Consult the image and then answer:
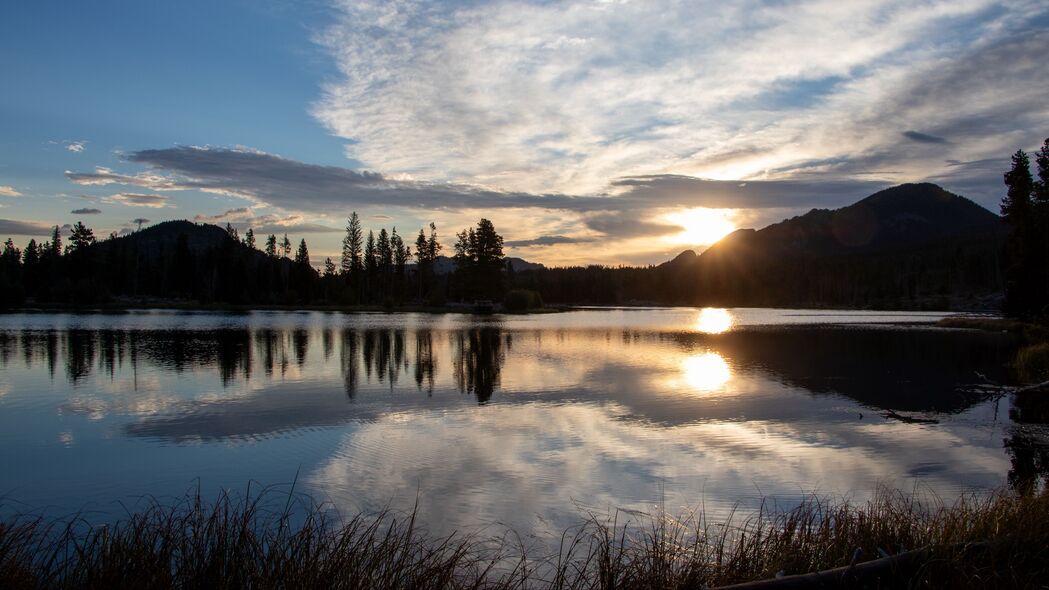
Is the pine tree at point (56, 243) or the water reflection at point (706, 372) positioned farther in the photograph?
the pine tree at point (56, 243)

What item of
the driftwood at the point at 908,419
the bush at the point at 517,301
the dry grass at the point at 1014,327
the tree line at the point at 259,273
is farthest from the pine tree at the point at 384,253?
the driftwood at the point at 908,419

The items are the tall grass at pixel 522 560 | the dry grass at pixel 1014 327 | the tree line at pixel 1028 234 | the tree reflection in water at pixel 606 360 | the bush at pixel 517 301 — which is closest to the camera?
the tall grass at pixel 522 560

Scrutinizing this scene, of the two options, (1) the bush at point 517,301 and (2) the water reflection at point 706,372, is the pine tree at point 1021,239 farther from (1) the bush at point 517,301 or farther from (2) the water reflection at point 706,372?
(1) the bush at point 517,301

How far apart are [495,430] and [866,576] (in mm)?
10413

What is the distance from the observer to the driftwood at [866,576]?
17.6ft

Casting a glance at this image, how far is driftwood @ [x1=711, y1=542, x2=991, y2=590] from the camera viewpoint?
17.6 ft

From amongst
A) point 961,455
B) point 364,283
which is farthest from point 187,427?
point 364,283

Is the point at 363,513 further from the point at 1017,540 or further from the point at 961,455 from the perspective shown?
the point at 961,455

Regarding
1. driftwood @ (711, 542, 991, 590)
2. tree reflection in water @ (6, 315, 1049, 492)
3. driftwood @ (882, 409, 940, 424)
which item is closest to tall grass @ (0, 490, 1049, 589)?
driftwood @ (711, 542, 991, 590)

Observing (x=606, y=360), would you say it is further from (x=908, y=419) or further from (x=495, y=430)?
(x=495, y=430)

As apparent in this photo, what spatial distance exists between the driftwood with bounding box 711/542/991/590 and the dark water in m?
3.72

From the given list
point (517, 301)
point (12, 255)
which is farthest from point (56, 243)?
point (517, 301)

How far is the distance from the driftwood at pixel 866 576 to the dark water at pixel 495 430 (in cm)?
372

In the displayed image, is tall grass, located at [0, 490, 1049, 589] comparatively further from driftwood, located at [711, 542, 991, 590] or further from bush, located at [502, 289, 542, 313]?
bush, located at [502, 289, 542, 313]
